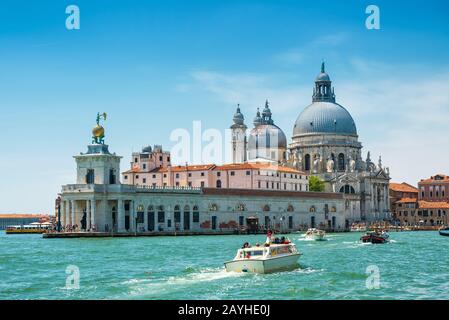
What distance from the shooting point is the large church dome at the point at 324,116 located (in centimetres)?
13450

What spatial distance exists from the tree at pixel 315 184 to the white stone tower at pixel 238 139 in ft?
55.3

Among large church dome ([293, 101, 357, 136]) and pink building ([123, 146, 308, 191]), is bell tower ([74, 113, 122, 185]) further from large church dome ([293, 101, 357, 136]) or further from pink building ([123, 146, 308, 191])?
large church dome ([293, 101, 357, 136])

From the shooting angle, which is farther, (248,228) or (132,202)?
(248,228)

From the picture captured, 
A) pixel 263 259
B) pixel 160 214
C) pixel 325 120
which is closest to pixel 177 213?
pixel 160 214

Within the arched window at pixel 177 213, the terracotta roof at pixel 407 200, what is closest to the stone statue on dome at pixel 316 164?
the terracotta roof at pixel 407 200

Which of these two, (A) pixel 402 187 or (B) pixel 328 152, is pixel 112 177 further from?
(A) pixel 402 187

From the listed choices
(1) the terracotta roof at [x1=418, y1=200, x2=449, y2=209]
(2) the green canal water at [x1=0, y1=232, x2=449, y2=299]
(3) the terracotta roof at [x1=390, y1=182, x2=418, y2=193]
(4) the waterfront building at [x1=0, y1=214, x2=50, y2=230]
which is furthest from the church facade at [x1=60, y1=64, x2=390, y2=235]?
(4) the waterfront building at [x1=0, y1=214, x2=50, y2=230]

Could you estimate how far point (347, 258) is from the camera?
148 ft

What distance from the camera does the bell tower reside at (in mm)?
81938

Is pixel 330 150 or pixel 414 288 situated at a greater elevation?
pixel 330 150

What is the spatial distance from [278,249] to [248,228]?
58556mm

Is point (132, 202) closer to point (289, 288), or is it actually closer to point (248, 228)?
point (248, 228)

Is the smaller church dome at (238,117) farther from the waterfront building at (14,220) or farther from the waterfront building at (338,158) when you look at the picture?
the waterfront building at (14,220)
